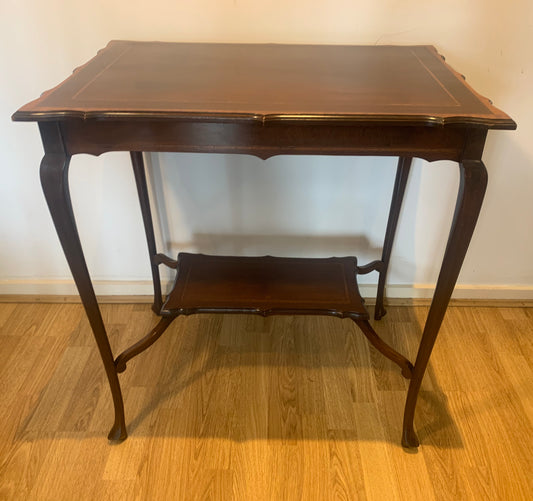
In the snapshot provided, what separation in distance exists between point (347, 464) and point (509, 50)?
45.9 inches

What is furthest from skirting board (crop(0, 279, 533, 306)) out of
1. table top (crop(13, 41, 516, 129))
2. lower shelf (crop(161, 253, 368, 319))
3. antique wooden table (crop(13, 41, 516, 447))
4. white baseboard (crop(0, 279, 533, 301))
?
table top (crop(13, 41, 516, 129))

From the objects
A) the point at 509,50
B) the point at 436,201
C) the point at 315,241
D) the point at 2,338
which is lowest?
the point at 2,338

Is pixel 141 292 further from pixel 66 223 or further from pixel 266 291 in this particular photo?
pixel 66 223

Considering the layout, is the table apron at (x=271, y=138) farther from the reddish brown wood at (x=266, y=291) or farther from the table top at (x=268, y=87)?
the reddish brown wood at (x=266, y=291)

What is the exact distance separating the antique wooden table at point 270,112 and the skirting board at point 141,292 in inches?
21.2

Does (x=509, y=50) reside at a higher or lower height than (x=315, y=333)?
higher

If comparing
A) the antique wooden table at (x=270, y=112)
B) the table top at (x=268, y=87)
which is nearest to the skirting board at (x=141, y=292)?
the antique wooden table at (x=270, y=112)

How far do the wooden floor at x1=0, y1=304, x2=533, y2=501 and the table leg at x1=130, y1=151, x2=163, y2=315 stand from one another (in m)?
0.13

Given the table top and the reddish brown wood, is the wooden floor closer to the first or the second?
the reddish brown wood

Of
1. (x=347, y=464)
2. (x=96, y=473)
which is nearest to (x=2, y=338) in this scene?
(x=96, y=473)

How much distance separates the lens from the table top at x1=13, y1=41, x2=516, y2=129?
2.76ft

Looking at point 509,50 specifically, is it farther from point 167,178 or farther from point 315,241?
point 167,178

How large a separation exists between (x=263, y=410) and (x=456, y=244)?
0.72 meters

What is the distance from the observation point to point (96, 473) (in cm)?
121
